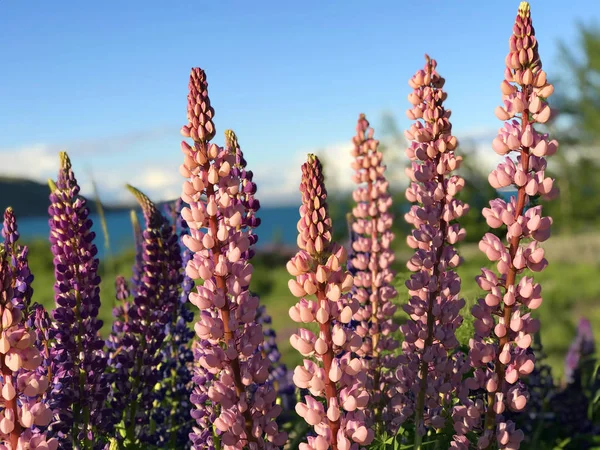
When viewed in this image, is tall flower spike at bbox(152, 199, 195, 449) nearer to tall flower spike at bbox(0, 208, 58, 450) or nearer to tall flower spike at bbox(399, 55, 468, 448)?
tall flower spike at bbox(399, 55, 468, 448)

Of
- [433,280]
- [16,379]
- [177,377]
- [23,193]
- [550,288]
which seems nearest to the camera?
[16,379]

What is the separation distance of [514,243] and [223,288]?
0.84 m

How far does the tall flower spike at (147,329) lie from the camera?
94.8 inches

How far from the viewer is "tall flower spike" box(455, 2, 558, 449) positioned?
1.86m

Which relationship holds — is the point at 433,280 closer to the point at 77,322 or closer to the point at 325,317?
the point at 325,317

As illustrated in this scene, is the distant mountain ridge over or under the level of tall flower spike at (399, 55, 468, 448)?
over

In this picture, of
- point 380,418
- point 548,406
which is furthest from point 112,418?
point 548,406

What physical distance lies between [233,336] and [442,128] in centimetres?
102

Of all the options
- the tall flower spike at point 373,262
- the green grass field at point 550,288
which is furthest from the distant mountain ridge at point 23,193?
the green grass field at point 550,288

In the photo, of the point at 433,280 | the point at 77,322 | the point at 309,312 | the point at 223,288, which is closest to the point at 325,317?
the point at 309,312

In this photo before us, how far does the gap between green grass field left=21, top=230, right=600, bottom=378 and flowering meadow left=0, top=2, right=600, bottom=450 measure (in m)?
8.13

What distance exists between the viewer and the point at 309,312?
60.1 inches

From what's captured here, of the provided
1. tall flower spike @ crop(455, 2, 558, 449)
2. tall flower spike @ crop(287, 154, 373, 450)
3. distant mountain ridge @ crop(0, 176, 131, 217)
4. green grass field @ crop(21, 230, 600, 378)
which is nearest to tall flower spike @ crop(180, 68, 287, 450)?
tall flower spike @ crop(287, 154, 373, 450)

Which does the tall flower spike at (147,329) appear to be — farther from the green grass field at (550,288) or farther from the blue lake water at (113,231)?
the green grass field at (550,288)
